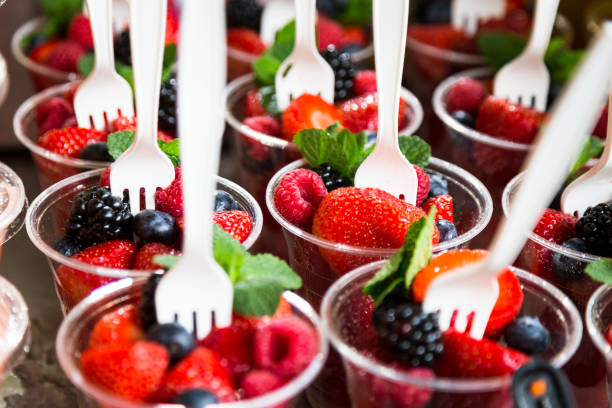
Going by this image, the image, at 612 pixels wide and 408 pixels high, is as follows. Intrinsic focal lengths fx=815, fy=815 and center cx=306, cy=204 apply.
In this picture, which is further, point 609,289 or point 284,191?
point 284,191

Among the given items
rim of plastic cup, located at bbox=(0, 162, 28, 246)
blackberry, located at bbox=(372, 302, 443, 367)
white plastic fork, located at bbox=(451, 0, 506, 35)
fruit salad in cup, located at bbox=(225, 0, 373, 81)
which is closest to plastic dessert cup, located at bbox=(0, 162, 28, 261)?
rim of plastic cup, located at bbox=(0, 162, 28, 246)

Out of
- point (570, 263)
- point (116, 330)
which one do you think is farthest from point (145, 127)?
point (570, 263)

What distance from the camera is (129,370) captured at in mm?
931

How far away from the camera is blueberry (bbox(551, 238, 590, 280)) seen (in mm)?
1235

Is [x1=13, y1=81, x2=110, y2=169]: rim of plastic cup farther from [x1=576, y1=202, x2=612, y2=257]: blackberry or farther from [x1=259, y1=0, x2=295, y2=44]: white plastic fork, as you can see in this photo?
[x1=576, y1=202, x2=612, y2=257]: blackberry

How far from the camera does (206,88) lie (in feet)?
2.82

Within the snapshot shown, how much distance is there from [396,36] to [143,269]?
19.6 inches

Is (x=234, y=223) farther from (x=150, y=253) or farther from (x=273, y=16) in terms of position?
(x=273, y=16)

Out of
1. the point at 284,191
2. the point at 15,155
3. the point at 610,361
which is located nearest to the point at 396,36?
the point at 284,191

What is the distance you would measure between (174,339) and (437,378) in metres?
0.32

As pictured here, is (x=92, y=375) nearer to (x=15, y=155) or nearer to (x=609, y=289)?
(x=609, y=289)

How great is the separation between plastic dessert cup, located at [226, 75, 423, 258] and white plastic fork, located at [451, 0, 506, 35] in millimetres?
462

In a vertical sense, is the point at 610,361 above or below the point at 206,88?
below

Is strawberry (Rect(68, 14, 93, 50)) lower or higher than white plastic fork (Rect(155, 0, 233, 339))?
lower
